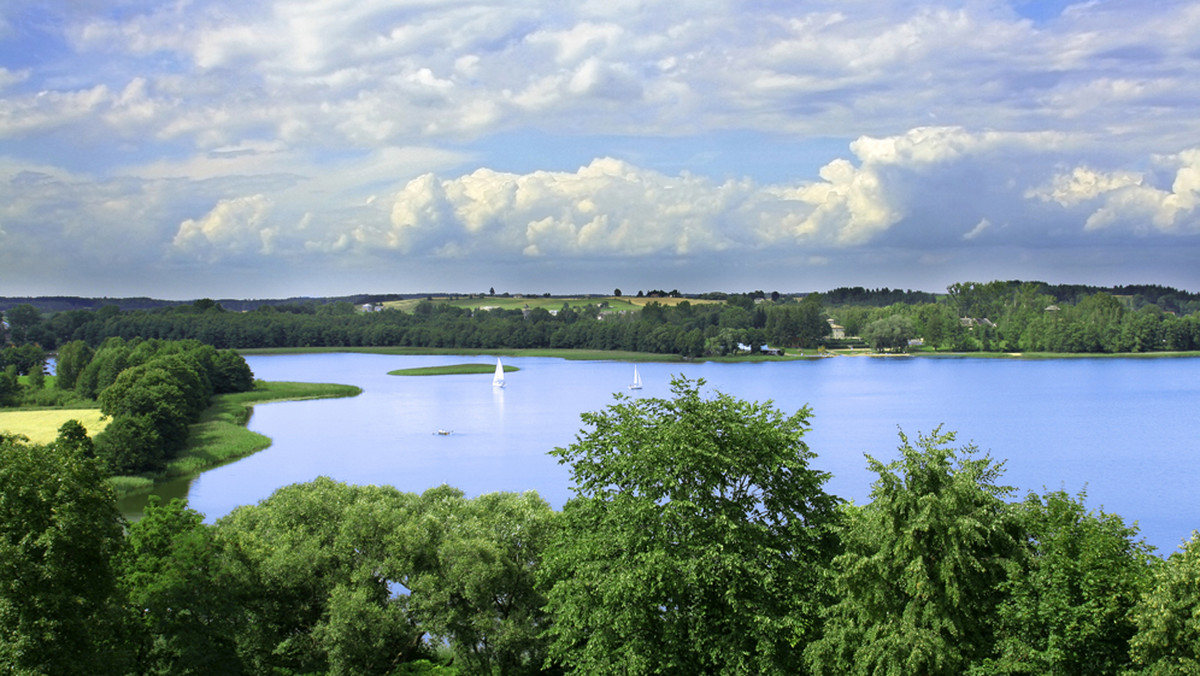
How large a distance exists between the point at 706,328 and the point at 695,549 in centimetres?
13817

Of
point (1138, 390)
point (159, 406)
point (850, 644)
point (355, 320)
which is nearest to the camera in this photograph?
point (850, 644)

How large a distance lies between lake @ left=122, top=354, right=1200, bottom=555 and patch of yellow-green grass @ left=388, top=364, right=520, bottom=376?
280cm

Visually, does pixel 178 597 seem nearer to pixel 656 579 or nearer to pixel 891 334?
pixel 656 579

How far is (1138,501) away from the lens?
134ft

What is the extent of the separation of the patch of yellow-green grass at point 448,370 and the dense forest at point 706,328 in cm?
2914

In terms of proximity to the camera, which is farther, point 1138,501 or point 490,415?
point 490,415

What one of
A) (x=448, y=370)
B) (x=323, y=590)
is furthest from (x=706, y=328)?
(x=323, y=590)

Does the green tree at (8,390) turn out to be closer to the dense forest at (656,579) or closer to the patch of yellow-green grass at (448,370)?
the patch of yellow-green grass at (448,370)

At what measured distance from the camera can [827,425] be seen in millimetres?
62906

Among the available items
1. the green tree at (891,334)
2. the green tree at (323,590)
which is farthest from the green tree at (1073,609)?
the green tree at (891,334)

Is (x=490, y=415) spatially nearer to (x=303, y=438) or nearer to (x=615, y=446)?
(x=303, y=438)

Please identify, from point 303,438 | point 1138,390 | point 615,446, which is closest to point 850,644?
point 615,446

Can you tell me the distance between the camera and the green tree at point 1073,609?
12.9 m

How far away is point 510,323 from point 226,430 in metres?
101
